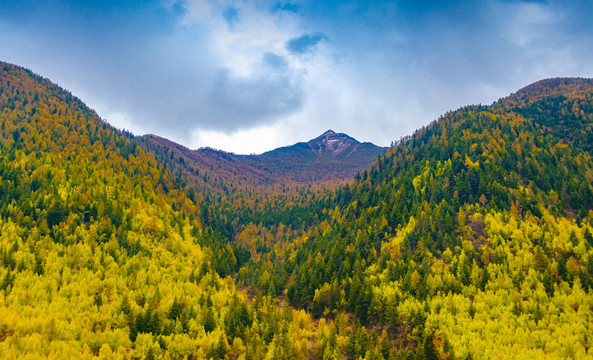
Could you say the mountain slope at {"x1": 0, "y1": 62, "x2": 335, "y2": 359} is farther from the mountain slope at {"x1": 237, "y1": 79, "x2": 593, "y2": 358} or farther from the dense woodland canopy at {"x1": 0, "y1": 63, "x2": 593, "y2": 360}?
the mountain slope at {"x1": 237, "y1": 79, "x2": 593, "y2": 358}

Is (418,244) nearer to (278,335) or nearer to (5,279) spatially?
(278,335)

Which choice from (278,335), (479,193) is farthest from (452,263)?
(278,335)

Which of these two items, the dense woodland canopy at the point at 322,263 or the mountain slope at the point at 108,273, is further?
the dense woodland canopy at the point at 322,263

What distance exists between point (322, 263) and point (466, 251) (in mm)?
46727

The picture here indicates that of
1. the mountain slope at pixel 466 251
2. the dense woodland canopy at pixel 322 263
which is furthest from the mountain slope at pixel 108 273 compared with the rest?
the mountain slope at pixel 466 251

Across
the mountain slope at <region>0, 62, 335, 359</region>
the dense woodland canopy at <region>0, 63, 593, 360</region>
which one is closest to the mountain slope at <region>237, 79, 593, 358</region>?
the dense woodland canopy at <region>0, 63, 593, 360</region>

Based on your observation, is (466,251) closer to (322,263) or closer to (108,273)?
(322,263)

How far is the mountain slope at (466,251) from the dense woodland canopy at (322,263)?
486 millimetres

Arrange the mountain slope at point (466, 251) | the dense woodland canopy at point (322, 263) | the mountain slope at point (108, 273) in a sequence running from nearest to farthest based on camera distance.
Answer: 1. the mountain slope at point (108, 273)
2. the dense woodland canopy at point (322, 263)
3. the mountain slope at point (466, 251)

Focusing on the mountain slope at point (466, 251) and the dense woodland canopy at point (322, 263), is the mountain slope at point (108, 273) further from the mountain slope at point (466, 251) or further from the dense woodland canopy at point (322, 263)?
the mountain slope at point (466, 251)

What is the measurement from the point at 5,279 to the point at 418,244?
113697mm

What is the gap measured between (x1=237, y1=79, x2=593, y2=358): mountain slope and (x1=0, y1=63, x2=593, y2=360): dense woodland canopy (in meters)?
0.49

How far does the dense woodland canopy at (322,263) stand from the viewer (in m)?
75.6

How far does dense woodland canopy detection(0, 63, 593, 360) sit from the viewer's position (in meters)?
75.6
